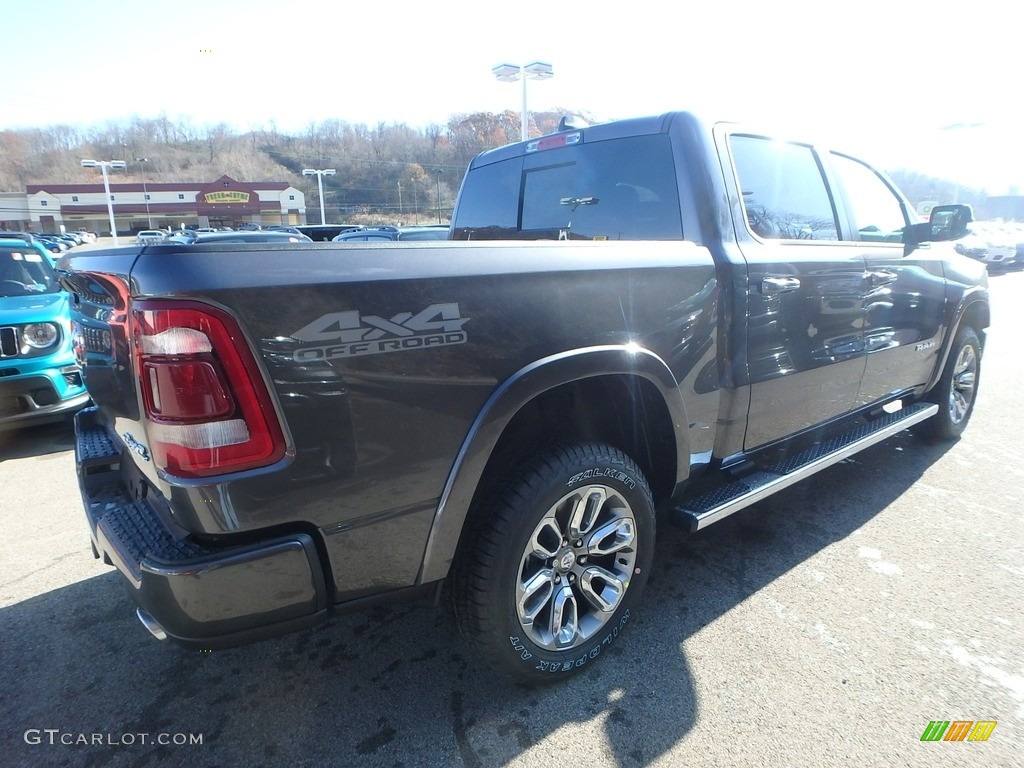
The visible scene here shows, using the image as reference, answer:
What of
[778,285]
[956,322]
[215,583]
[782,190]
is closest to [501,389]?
[215,583]

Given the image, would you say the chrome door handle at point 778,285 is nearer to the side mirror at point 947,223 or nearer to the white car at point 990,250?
the side mirror at point 947,223

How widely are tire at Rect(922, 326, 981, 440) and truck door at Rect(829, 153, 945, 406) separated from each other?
45 centimetres

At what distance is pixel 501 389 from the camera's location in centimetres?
189

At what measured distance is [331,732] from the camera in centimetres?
209

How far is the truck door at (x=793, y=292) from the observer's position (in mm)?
2693

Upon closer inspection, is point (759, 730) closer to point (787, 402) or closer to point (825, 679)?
point (825, 679)

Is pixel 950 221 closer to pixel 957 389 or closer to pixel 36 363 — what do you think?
pixel 957 389

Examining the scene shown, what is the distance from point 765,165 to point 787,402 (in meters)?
1.13

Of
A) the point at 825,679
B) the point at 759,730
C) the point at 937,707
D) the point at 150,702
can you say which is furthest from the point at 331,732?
the point at 937,707

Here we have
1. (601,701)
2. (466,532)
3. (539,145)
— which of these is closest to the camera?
(466,532)

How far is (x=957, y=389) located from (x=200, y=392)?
530 cm

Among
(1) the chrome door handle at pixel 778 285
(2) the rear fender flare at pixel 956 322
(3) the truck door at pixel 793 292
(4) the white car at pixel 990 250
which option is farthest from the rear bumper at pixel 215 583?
(4) the white car at pixel 990 250

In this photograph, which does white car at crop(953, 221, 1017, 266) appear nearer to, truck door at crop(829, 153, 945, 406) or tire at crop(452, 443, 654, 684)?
truck door at crop(829, 153, 945, 406)

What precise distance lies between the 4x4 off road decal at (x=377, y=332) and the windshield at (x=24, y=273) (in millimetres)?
5174
